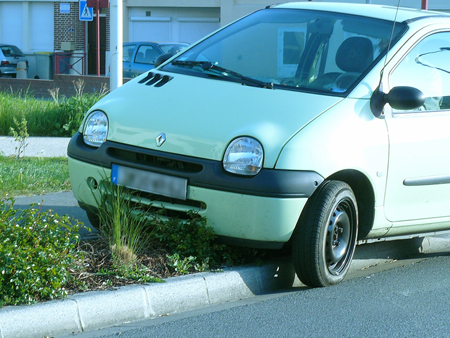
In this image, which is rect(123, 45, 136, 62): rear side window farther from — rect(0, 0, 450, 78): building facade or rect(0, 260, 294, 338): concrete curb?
rect(0, 260, 294, 338): concrete curb

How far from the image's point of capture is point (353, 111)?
450cm

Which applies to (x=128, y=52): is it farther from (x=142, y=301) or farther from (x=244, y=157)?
(x=142, y=301)


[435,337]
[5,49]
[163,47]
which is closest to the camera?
[435,337]

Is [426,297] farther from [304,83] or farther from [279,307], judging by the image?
[304,83]

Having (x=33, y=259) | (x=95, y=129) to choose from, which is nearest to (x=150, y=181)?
(x=95, y=129)

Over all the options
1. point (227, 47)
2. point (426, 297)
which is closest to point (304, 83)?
point (227, 47)

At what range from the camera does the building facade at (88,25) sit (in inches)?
1259

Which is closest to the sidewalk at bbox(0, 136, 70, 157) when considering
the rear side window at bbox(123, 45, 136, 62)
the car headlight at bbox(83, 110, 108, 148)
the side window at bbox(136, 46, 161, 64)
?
the car headlight at bbox(83, 110, 108, 148)

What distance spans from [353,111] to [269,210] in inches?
34.9

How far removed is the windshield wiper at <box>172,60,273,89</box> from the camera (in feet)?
15.8

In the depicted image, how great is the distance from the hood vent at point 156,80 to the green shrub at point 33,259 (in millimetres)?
1253

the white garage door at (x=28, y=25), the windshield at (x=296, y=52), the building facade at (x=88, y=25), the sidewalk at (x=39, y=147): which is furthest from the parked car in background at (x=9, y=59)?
the windshield at (x=296, y=52)

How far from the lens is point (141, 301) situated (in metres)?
3.93

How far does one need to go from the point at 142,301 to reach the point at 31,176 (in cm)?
375
